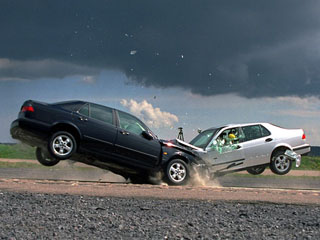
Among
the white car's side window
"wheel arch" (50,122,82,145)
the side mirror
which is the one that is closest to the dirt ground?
"wheel arch" (50,122,82,145)

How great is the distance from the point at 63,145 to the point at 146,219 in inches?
171

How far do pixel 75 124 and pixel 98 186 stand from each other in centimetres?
157

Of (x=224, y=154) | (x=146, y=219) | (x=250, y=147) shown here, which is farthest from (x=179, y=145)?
(x=146, y=219)

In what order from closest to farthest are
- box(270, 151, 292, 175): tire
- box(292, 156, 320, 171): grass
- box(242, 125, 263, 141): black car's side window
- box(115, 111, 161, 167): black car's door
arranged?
1. box(115, 111, 161, 167): black car's door
2. box(242, 125, 263, 141): black car's side window
3. box(270, 151, 292, 175): tire
4. box(292, 156, 320, 171): grass

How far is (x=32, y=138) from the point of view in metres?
10.2

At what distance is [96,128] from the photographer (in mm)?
10164

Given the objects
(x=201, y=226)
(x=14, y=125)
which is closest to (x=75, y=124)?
(x=14, y=125)

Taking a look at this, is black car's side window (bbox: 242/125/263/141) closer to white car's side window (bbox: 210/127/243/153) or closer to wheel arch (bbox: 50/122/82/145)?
white car's side window (bbox: 210/127/243/153)

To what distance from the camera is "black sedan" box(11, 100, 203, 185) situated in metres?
9.95

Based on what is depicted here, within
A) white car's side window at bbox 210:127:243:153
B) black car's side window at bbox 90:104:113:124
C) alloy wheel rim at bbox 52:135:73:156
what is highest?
black car's side window at bbox 90:104:113:124

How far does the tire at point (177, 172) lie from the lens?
34.9ft

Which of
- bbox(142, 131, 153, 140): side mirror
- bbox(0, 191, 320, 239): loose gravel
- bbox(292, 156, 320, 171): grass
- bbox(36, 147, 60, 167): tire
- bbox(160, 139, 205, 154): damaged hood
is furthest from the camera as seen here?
bbox(292, 156, 320, 171): grass

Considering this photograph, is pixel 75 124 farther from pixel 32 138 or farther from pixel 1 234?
pixel 1 234

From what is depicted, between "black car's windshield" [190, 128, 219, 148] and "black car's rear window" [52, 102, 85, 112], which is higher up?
"black car's rear window" [52, 102, 85, 112]
